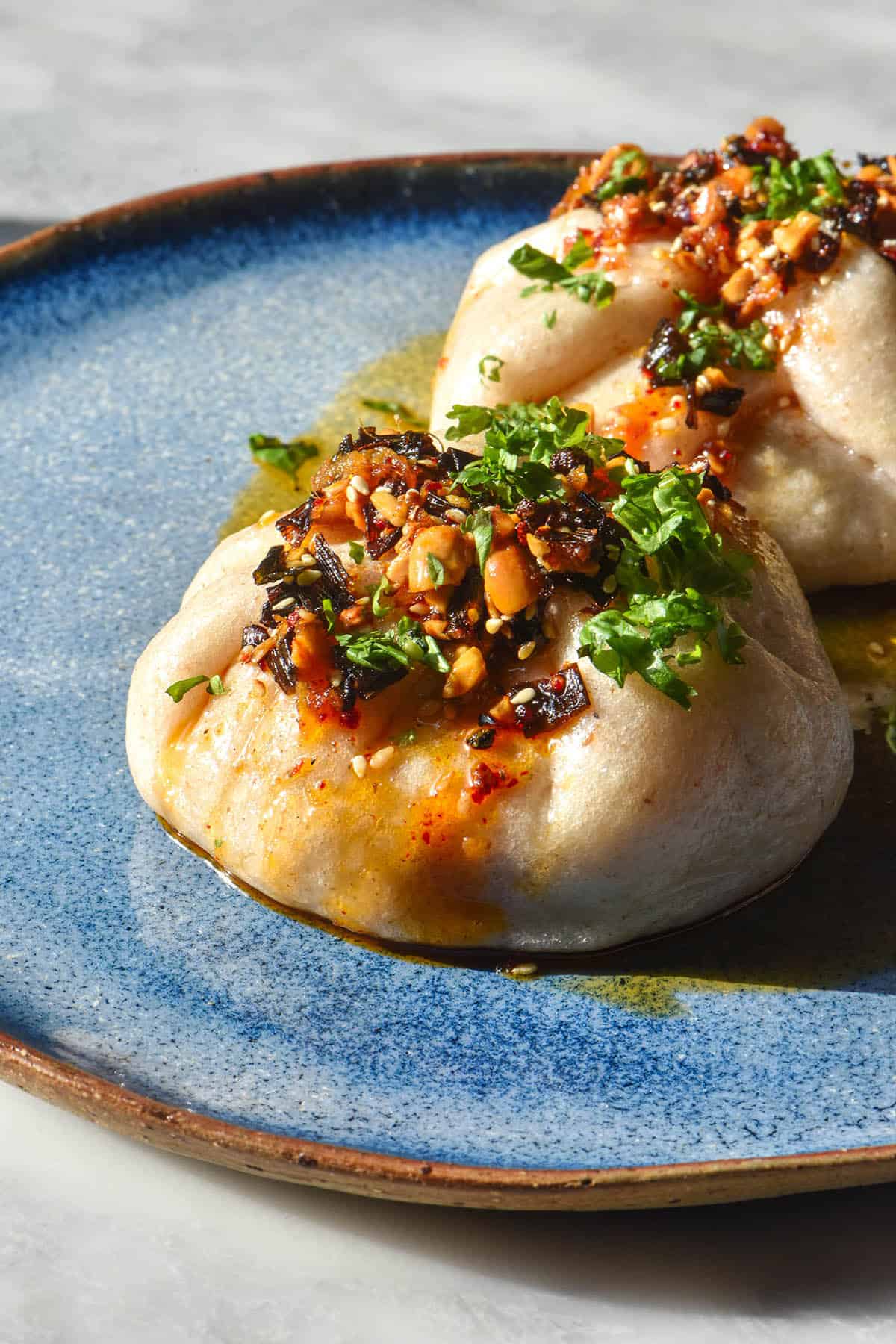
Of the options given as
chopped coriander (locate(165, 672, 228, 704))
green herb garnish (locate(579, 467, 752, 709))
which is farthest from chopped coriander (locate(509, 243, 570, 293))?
chopped coriander (locate(165, 672, 228, 704))

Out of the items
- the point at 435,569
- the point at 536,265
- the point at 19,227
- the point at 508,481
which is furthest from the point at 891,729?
the point at 19,227

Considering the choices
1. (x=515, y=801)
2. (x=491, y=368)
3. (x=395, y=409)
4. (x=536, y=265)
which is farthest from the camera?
(x=395, y=409)

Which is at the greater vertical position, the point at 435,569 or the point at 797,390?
the point at 797,390

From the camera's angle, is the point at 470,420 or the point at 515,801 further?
the point at 470,420

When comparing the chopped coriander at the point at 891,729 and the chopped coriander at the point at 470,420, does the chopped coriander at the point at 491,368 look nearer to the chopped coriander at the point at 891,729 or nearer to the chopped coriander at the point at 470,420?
the chopped coriander at the point at 470,420

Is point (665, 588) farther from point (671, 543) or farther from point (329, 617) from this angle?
point (329, 617)

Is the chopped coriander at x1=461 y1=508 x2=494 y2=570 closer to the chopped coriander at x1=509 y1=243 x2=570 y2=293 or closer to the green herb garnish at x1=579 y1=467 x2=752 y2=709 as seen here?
the green herb garnish at x1=579 y1=467 x2=752 y2=709
